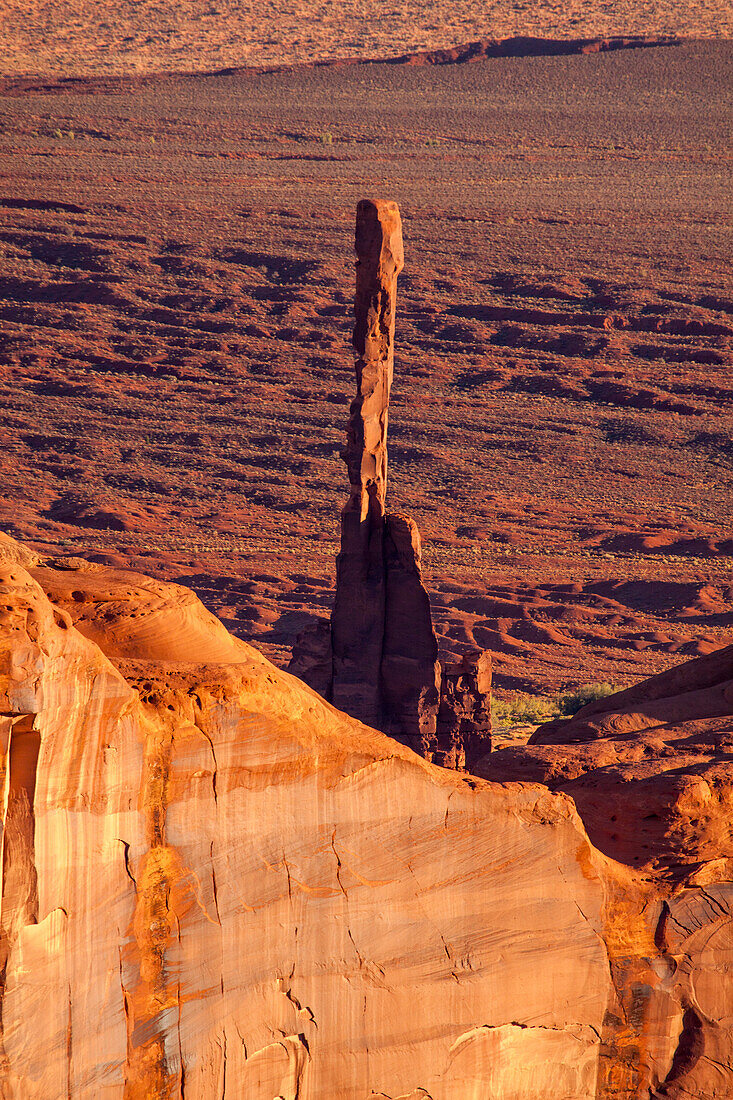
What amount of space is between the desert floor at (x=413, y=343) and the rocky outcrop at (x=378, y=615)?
776 centimetres

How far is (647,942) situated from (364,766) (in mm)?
2190

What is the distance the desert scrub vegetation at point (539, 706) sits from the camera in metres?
24.4

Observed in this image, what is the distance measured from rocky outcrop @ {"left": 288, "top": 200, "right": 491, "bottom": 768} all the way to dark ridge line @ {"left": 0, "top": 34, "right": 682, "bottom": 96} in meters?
55.1

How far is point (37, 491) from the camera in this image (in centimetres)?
3866

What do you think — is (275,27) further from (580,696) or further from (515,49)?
(580,696)

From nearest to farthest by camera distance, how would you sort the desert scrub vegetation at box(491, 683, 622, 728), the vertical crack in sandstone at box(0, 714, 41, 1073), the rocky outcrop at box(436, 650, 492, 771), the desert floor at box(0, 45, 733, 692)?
1. the vertical crack in sandstone at box(0, 714, 41, 1073)
2. the rocky outcrop at box(436, 650, 492, 771)
3. the desert scrub vegetation at box(491, 683, 622, 728)
4. the desert floor at box(0, 45, 733, 692)

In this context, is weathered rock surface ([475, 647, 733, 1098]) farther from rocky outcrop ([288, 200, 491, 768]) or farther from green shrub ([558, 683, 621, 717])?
green shrub ([558, 683, 621, 717])

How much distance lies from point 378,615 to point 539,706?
6.04 m

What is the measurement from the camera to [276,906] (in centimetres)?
584

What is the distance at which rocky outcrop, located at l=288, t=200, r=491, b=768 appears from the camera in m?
A: 20.0

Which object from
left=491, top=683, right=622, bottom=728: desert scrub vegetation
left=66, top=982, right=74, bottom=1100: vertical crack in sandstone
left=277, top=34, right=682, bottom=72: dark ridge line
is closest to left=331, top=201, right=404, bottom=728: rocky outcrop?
left=491, top=683, right=622, bottom=728: desert scrub vegetation

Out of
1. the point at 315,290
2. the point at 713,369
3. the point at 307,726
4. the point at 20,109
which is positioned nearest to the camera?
the point at 307,726

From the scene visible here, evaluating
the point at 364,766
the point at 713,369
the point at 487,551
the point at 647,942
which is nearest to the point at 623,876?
the point at 647,942

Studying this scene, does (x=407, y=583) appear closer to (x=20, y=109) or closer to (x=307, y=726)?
(x=307, y=726)
